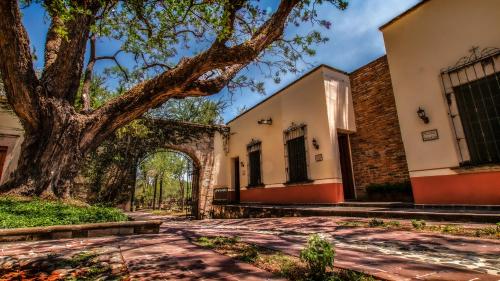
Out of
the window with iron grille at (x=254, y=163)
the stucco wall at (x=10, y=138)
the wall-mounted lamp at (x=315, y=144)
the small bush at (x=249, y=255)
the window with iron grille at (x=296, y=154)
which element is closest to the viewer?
the small bush at (x=249, y=255)

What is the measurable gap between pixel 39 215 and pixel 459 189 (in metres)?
8.02

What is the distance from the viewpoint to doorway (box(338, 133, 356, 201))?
9.11 meters

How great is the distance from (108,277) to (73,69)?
17.8 ft

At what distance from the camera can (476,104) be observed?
225 inches

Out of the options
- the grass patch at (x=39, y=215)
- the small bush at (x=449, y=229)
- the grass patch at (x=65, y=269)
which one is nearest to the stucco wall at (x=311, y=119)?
the small bush at (x=449, y=229)

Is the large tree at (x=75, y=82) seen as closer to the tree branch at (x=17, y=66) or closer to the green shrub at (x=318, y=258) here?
the tree branch at (x=17, y=66)

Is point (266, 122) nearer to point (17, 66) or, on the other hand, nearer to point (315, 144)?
point (315, 144)

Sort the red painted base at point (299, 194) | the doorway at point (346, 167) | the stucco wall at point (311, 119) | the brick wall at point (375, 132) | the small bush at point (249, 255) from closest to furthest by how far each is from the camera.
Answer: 1. the small bush at point (249, 255)
2. the brick wall at point (375, 132)
3. the red painted base at point (299, 194)
4. the stucco wall at point (311, 119)
5. the doorway at point (346, 167)

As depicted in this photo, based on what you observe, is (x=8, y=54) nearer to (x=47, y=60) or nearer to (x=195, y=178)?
(x=47, y=60)

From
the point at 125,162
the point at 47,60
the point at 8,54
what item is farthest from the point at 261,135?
→ the point at 8,54

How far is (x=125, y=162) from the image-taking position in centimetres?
1104

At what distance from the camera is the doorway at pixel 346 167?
9.11 metres

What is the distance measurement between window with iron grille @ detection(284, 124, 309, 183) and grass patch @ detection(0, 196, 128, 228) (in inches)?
253

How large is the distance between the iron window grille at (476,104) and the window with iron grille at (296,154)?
4582 millimetres
